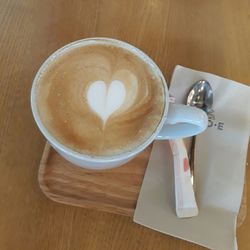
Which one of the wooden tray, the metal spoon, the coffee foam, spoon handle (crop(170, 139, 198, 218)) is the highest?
the coffee foam

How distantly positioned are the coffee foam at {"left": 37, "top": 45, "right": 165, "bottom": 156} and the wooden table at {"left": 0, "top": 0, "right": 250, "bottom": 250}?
0.12 m

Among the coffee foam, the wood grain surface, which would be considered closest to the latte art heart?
the coffee foam

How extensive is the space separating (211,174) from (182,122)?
0.12 m

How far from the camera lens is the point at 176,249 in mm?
582

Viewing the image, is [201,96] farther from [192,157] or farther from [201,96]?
[192,157]

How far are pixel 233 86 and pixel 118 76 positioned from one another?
25 cm

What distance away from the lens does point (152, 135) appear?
0.52 m

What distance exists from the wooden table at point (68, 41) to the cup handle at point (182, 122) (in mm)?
154

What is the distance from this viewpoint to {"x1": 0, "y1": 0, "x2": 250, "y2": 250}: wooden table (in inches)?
22.5

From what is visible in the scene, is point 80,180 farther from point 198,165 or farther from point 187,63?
point 187,63

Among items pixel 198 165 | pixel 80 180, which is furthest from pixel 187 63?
pixel 80 180

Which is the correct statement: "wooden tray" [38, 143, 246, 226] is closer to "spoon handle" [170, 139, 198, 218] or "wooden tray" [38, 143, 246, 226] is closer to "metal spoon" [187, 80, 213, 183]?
A: "spoon handle" [170, 139, 198, 218]

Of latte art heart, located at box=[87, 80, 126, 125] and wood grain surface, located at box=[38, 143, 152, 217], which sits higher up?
latte art heart, located at box=[87, 80, 126, 125]

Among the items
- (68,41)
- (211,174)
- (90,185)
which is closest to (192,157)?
(211,174)
